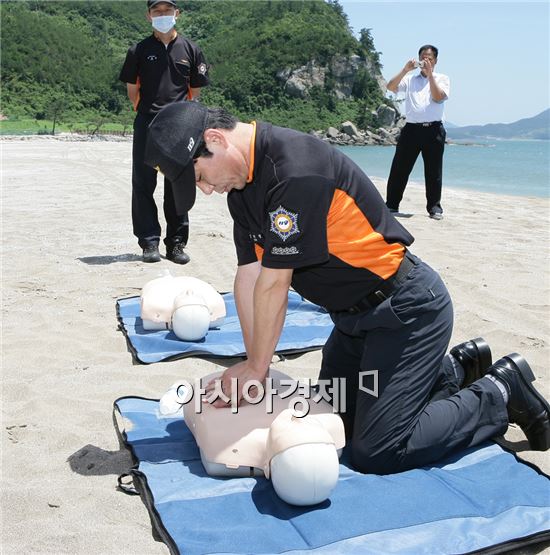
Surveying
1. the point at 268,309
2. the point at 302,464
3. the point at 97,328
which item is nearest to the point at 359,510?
the point at 302,464

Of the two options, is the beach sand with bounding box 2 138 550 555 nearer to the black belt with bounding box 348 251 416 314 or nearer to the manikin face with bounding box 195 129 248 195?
the black belt with bounding box 348 251 416 314

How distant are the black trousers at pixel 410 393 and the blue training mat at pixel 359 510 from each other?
0.32 ft

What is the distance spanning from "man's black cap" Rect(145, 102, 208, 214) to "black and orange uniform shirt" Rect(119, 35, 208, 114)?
398 centimetres

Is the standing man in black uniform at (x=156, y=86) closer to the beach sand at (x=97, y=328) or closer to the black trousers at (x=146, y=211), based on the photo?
the black trousers at (x=146, y=211)

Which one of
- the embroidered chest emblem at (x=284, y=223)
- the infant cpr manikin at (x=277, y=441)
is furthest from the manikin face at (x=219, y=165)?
the infant cpr manikin at (x=277, y=441)

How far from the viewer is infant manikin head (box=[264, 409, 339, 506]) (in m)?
2.50

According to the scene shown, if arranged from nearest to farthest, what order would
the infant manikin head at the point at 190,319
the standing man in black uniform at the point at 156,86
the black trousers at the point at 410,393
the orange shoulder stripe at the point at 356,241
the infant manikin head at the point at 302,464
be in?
the infant manikin head at the point at 302,464, the orange shoulder stripe at the point at 356,241, the black trousers at the point at 410,393, the infant manikin head at the point at 190,319, the standing man in black uniform at the point at 156,86

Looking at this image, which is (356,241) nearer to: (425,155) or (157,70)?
(157,70)

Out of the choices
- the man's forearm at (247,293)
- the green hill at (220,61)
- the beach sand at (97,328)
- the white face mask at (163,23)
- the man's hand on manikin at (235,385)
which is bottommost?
the beach sand at (97,328)

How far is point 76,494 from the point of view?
2705 millimetres

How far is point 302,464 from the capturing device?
2.50m

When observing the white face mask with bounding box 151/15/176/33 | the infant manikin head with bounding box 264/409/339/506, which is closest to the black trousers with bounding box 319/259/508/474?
the infant manikin head with bounding box 264/409/339/506

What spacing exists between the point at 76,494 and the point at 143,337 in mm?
1753

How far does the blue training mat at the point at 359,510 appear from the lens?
2385 millimetres
